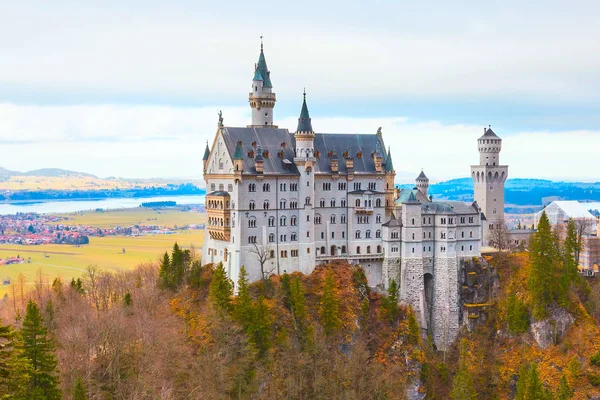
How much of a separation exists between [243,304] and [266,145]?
23.3m

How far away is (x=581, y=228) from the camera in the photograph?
130 meters

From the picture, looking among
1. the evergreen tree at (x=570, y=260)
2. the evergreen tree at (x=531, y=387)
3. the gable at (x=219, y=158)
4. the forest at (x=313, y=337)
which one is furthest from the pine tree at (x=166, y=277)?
the evergreen tree at (x=570, y=260)

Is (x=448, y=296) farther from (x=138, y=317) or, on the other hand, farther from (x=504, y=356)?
(x=138, y=317)

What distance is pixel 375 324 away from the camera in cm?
11356

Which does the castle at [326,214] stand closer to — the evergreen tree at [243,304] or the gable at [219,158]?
the gable at [219,158]

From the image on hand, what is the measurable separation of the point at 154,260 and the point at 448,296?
211 feet

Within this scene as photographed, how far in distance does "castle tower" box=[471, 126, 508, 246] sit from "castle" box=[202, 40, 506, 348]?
10607 millimetres

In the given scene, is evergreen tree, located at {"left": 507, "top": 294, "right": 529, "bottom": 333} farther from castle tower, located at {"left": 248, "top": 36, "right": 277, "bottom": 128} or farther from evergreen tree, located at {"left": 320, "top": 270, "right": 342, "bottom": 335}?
castle tower, located at {"left": 248, "top": 36, "right": 277, "bottom": 128}

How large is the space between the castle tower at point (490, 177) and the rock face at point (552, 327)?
23103mm

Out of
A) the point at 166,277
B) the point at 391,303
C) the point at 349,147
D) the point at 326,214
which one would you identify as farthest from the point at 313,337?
the point at 349,147

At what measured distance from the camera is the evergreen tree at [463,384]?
105 metres

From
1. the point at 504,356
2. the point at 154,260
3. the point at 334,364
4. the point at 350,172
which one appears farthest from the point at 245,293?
the point at 154,260

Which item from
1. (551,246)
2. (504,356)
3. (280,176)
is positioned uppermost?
(280,176)

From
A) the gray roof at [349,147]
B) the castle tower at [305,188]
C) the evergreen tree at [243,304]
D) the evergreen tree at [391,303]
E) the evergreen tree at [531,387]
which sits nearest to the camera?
the evergreen tree at [531,387]
